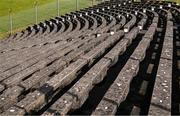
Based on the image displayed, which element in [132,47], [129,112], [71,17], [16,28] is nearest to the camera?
[129,112]

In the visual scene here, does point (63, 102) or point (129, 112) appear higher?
point (63, 102)

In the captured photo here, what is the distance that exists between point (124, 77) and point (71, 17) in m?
28.2

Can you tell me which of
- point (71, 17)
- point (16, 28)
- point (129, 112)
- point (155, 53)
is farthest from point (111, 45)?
point (16, 28)

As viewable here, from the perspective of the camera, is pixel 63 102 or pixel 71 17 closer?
pixel 63 102

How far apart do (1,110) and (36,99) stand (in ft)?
2.81

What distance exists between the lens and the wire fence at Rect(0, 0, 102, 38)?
43.1 m

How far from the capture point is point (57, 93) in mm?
9008

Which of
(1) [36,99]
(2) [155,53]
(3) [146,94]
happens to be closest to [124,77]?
(3) [146,94]

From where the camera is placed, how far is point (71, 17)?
36406mm

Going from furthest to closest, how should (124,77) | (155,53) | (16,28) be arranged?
(16,28) < (155,53) < (124,77)

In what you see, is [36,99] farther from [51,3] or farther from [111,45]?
[51,3]

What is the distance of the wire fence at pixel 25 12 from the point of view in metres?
43.1

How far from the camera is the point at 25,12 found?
182ft

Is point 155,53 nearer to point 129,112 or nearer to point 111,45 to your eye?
point 111,45
